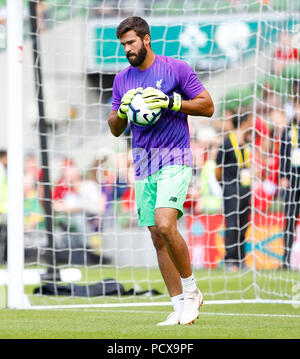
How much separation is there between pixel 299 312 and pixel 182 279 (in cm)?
150

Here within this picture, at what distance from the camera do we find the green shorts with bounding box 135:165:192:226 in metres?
5.33

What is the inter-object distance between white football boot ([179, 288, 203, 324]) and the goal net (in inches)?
80.2

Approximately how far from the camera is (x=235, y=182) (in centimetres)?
1073

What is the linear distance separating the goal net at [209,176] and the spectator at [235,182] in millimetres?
19

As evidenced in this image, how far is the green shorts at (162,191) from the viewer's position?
533cm

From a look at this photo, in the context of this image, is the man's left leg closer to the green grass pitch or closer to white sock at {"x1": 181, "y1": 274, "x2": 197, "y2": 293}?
white sock at {"x1": 181, "y1": 274, "x2": 197, "y2": 293}

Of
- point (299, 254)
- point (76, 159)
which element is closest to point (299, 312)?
point (299, 254)

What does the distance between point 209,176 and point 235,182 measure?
80 cm

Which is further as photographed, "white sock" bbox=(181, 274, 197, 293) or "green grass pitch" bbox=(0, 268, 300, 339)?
"white sock" bbox=(181, 274, 197, 293)

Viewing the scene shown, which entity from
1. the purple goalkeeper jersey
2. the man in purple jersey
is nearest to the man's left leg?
the man in purple jersey

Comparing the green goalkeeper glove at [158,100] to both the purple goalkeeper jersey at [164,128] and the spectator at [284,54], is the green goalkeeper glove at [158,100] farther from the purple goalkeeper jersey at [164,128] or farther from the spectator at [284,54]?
the spectator at [284,54]

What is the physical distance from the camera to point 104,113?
1470 cm

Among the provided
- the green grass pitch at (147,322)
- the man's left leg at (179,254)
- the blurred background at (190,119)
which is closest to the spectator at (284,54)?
the blurred background at (190,119)
